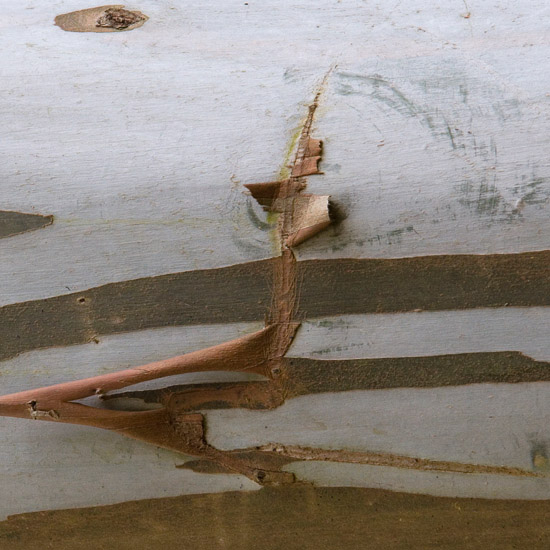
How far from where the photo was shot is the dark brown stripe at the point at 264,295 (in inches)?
28.9

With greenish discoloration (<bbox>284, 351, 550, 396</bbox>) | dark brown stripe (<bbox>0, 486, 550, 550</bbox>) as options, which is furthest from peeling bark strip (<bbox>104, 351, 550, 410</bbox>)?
dark brown stripe (<bbox>0, 486, 550, 550</bbox>)

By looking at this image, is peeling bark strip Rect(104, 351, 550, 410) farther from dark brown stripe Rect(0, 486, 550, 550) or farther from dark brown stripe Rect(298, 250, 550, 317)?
dark brown stripe Rect(0, 486, 550, 550)

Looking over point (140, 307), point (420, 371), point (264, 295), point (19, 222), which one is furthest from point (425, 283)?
point (19, 222)

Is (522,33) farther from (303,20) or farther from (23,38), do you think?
(23,38)

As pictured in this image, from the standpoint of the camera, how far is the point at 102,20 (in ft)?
2.86

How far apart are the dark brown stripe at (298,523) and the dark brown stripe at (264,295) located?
342 millimetres

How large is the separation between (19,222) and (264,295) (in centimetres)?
43

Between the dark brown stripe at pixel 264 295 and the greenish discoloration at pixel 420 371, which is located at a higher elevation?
the dark brown stripe at pixel 264 295

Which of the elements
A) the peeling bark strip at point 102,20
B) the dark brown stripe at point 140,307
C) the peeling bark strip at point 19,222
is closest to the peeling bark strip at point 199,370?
the dark brown stripe at point 140,307

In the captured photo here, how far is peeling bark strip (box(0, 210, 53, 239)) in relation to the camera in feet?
2.51

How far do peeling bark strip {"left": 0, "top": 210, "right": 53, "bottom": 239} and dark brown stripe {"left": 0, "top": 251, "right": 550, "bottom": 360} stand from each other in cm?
12

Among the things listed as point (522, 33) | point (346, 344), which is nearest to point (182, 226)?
point (346, 344)

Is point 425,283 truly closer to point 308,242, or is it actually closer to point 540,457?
point 308,242

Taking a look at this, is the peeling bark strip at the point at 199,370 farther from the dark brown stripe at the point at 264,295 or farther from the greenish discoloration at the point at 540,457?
the greenish discoloration at the point at 540,457
